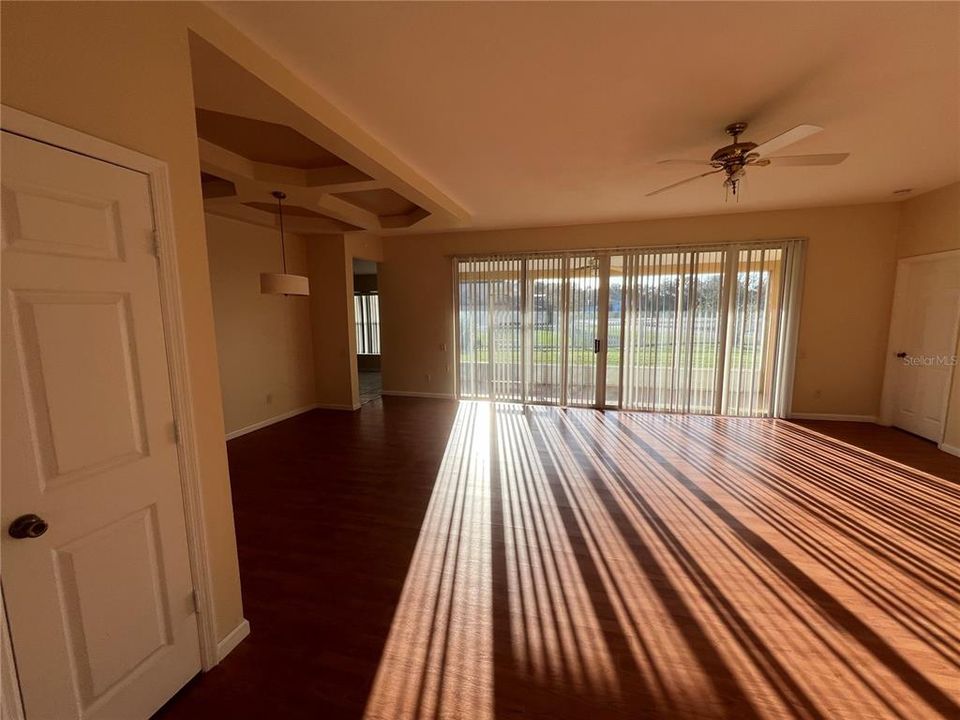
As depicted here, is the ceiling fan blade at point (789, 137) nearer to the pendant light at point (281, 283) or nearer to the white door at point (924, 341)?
the white door at point (924, 341)

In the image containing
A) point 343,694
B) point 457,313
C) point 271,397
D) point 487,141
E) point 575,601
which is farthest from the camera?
point 457,313

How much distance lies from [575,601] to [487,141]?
3.12 m

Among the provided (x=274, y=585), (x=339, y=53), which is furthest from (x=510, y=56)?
(x=274, y=585)

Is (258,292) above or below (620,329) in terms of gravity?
above

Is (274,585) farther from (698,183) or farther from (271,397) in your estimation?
(698,183)

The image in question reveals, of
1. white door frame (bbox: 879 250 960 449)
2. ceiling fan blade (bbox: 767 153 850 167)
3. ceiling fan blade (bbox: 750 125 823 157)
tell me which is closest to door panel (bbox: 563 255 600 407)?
ceiling fan blade (bbox: 767 153 850 167)

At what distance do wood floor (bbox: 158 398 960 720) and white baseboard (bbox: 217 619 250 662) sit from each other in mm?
40

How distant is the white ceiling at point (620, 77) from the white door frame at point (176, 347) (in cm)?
87

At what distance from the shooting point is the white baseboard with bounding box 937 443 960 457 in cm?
402

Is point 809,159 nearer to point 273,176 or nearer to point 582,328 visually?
point 582,328

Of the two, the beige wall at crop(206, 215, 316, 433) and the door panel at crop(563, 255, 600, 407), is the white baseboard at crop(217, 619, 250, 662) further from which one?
the door panel at crop(563, 255, 600, 407)

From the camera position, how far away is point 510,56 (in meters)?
1.95

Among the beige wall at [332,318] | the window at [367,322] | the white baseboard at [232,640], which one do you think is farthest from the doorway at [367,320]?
the white baseboard at [232,640]

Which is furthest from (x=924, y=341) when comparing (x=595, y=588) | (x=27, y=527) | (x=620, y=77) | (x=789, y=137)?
(x=27, y=527)
